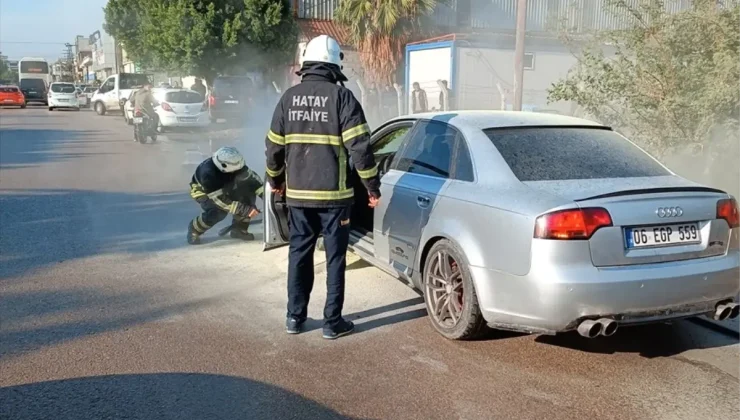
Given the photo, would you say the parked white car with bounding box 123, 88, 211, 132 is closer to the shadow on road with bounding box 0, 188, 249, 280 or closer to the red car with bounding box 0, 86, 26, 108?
the shadow on road with bounding box 0, 188, 249, 280

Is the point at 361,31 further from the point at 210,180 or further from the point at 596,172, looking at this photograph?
the point at 596,172

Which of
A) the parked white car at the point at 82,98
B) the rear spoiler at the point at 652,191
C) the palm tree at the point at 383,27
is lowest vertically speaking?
the rear spoiler at the point at 652,191

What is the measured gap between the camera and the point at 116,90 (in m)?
33.7

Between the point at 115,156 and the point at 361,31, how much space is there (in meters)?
9.16

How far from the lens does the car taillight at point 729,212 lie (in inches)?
165

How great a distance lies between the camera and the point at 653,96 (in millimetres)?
8016

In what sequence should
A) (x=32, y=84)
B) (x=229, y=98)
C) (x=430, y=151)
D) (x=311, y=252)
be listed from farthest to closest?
1. (x=32, y=84)
2. (x=229, y=98)
3. (x=430, y=151)
4. (x=311, y=252)

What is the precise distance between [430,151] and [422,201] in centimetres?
48

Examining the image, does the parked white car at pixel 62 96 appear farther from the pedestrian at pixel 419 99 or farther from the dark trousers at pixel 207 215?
the dark trousers at pixel 207 215

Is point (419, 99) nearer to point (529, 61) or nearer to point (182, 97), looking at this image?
point (529, 61)

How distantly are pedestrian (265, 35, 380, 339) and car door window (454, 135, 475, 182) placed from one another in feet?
1.88

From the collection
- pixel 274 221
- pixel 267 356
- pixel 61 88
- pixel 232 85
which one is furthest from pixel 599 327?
pixel 61 88

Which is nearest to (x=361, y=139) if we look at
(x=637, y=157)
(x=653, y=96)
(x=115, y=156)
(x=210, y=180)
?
(x=637, y=157)

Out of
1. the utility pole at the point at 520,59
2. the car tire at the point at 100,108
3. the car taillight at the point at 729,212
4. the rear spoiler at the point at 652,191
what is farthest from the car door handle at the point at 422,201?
the car tire at the point at 100,108
